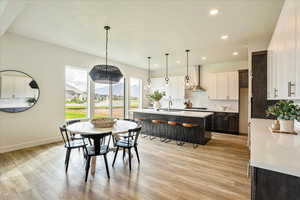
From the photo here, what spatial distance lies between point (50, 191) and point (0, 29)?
11.0ft

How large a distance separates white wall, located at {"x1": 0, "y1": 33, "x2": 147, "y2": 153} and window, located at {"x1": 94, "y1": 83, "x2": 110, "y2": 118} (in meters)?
1.19

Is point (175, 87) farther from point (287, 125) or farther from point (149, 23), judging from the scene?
point (287, 125)

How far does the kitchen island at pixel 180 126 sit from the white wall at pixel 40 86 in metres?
2.82

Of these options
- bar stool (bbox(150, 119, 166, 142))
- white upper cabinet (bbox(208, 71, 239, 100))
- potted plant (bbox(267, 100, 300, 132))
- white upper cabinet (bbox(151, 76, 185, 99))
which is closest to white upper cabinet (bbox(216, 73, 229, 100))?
white upper cabinet (bbox(208, 71, 239, 100))

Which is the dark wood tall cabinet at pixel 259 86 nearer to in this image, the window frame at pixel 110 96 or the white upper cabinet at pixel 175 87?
the white upper cabinet at pixel 175 87

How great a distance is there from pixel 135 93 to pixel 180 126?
12.1 ft

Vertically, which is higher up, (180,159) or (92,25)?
(92,25)

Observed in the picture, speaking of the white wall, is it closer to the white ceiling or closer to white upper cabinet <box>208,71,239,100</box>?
the white ceiling

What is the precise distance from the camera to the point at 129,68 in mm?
7051

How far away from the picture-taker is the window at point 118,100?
6270 millimetres

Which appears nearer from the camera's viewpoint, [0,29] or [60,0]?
[60,0]

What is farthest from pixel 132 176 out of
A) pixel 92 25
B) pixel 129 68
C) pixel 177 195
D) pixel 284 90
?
pixel 129 68

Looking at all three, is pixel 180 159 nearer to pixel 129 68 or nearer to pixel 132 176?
pixel 132 176

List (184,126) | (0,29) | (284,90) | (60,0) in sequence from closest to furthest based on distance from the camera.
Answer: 1. (284,90)
2. (60,0)
3. (0,29)
4. (184,126)
